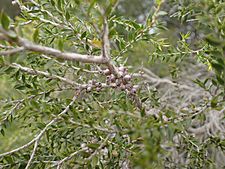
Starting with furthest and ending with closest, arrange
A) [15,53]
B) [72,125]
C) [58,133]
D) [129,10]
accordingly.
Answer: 1. [129,10]
2. [58,133]
3. [72,125]
4. [15,53]

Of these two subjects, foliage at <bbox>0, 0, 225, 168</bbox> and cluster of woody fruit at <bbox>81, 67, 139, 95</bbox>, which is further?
cluster of woody fruit at <bbox>81, 67, 139, 95</bbox>

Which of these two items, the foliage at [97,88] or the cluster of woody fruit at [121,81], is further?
the cluster of woody fruit at [121,81]

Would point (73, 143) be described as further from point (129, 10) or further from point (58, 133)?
point (129, 10)

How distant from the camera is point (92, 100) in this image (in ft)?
2.46

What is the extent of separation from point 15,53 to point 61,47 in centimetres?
6

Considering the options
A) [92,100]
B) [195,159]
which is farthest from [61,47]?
[195,159]

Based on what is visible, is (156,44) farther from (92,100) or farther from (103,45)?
(103,45)

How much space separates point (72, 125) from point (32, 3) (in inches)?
10.4

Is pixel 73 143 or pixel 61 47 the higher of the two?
pixel 61 47

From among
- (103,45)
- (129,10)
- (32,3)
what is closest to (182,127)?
(103,45)

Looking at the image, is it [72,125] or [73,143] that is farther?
[73,143]

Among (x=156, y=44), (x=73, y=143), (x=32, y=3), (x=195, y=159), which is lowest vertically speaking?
(x=195, y=159)

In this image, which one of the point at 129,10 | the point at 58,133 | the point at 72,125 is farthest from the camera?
the point at 129,10

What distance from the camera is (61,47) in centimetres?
46
